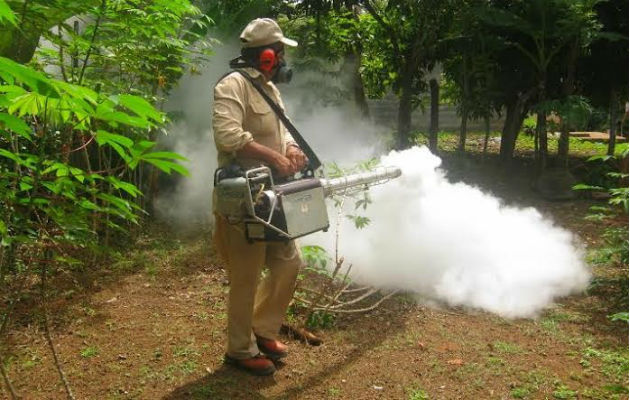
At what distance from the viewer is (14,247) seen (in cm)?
316

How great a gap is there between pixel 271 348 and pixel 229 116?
138 centimetres

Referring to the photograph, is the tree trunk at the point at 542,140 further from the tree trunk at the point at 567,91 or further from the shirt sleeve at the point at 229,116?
the shirt sleeve at the point at 229,116

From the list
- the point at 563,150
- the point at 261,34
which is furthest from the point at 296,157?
the point at 563,150

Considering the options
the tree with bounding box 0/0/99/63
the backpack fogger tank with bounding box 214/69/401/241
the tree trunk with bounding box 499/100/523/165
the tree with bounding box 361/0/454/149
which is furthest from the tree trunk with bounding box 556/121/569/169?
the tree with bounding box 0/0/99/63

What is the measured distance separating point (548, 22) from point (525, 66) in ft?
4.92

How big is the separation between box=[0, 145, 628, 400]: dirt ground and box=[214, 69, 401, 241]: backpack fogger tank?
2.96 ft

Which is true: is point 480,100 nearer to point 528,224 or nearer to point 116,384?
point 528,224

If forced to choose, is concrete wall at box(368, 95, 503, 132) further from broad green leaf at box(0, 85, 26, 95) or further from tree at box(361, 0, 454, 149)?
broad green leaf at box(0, 85, 26, 95)

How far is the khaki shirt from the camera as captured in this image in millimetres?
3250

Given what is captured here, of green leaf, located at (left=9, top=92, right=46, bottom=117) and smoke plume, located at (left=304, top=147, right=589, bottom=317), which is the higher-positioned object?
green leaf, located at (left=9, top=92, right=46, bottom=117)

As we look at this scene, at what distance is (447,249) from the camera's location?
5.22 m

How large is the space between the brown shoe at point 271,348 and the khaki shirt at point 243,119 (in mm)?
1047

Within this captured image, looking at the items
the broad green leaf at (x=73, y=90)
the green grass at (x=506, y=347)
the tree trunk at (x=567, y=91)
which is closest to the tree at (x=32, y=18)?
the broad green leaf at (x=73, y=90)

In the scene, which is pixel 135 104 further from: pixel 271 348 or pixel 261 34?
pixel 271 348
